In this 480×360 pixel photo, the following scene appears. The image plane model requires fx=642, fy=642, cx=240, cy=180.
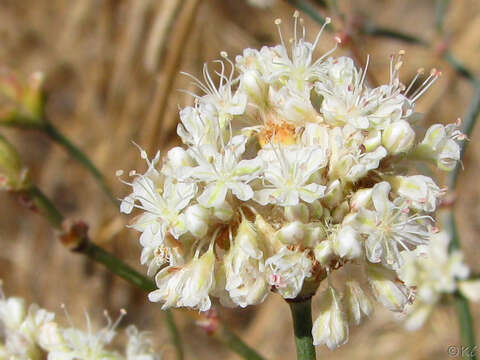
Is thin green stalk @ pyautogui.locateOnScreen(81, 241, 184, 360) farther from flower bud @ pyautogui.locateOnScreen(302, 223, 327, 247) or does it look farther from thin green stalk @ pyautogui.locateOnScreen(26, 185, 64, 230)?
flower bud @ pyautogui.locateOnScreen(302, 223, 327, 247)

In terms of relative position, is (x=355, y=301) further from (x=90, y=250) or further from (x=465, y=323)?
(x=465, y=323)

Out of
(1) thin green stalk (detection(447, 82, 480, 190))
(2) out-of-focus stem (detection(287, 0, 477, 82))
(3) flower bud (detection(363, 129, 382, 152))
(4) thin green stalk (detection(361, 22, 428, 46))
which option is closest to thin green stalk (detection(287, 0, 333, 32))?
(2) out-of-focus stem (detection(287, 0, 477, 82))

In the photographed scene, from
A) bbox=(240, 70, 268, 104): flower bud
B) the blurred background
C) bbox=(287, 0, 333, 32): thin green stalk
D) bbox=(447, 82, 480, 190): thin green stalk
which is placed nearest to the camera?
bbox=(240, 70, 268, 104): flower bud

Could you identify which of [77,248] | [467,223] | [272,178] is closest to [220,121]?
[272,178]

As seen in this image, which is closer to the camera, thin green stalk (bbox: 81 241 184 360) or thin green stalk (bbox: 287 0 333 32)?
thin green stalk (bbox: 81 241 184 360)

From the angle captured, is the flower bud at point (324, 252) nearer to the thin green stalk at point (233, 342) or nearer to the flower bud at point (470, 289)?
the thin green stalk at point (233, 342)

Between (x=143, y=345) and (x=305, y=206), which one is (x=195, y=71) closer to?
(x=143, y=345)

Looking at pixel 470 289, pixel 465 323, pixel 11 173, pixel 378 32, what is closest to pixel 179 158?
pixel 11 173
